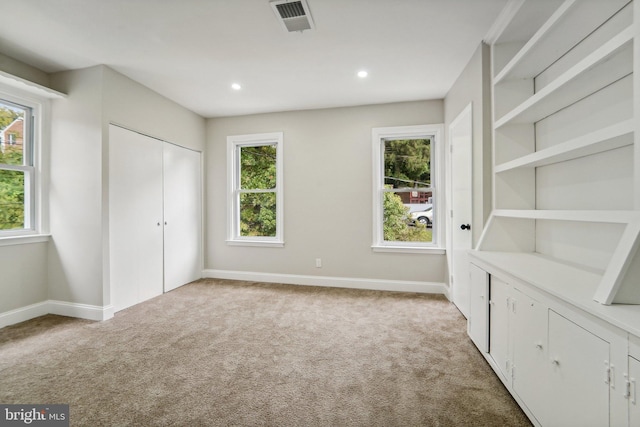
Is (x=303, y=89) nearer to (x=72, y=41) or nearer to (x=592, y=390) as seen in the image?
(x=72, y=41)

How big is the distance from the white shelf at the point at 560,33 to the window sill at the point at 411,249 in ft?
7.31

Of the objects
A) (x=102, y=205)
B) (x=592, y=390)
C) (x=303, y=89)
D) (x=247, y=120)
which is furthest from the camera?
(x=247, y=120)

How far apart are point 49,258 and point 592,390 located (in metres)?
4.48

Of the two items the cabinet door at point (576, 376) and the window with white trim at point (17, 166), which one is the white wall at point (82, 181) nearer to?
the window with white trim at point (17, 166)

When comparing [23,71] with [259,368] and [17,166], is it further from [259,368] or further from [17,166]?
[259,368]

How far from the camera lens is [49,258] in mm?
3082

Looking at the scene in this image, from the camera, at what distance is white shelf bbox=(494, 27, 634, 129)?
3.92ft

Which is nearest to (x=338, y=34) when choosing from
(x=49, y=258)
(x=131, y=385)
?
(x=131, y=385)

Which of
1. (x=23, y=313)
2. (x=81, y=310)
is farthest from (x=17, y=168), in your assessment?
(x=81, y=310)

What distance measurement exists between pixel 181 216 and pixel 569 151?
4.24m

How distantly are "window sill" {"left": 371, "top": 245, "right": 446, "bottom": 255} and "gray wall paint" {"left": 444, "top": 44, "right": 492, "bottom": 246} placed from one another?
3.53 ft

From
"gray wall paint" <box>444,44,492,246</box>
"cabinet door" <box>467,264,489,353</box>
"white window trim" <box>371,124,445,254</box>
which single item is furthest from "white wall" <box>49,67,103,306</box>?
"gray wall paint" <box>444,44,492,246</box>

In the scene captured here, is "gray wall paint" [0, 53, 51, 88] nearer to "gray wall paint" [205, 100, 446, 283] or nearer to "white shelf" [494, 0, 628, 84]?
"gray wall paint" [205, 100, 446, 283]

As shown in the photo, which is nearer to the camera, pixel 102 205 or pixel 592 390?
pixel 592 390
